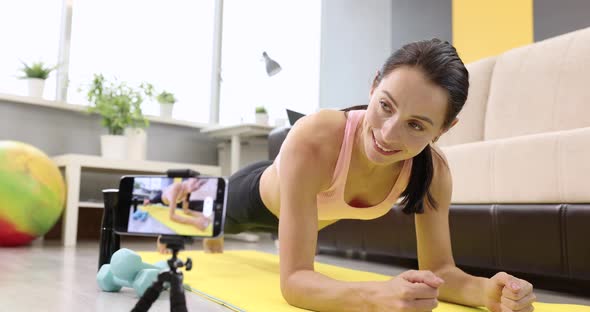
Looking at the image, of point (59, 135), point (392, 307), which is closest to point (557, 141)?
point (392, 307)

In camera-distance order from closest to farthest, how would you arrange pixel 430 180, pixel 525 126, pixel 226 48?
pixel 430 180, pixel 525 126, pixel 226 48

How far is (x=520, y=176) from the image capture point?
162cm

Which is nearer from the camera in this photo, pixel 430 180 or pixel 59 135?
pixel 430 180

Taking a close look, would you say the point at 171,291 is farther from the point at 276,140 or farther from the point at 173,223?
→ the point at 276,140

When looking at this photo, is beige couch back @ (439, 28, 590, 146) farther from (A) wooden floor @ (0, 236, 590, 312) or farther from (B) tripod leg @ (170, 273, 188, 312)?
(B) tripod leg @ (170, 273, 188, 312)

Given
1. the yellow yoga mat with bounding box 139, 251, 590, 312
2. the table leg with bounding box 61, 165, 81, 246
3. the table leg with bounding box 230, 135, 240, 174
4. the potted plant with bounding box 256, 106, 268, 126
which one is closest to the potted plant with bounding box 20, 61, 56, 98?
the table leg with bounding box 61, 165, 81, 246

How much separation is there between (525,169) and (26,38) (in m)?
3.28

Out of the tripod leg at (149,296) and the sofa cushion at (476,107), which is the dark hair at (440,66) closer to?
the tripod leg at (149,296)

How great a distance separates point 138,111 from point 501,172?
2456 millimetres

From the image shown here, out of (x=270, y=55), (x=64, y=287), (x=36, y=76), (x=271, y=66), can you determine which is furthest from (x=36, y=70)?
(x=64, y=287)

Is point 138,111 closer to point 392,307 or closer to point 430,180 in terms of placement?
point 430,180

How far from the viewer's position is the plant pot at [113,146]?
10.9 ft

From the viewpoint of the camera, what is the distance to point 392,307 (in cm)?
85

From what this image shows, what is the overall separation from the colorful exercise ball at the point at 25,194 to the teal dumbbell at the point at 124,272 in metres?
1.49
